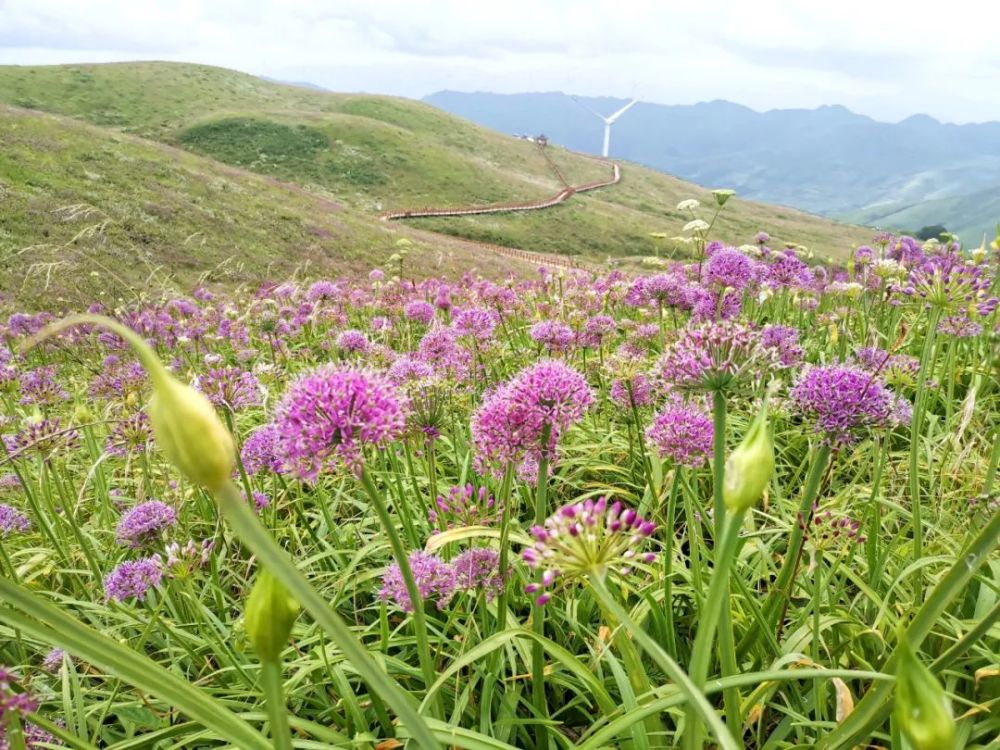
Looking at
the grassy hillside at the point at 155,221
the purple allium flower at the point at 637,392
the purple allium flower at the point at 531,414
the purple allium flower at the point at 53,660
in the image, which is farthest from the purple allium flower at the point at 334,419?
the grassy hillside at the point at 155,221

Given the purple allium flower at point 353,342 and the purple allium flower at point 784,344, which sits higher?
the purple allium flower at point 784,344

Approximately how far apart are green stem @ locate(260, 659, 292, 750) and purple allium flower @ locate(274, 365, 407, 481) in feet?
2.06

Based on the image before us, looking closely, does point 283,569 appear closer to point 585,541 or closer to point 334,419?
point 585,541

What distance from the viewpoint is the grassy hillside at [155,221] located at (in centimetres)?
2730

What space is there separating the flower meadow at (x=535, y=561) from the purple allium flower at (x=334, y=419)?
10mm

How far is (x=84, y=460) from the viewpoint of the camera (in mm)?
6156

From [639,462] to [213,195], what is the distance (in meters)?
44.3

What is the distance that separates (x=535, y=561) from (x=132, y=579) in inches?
110

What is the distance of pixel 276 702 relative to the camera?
1.19m

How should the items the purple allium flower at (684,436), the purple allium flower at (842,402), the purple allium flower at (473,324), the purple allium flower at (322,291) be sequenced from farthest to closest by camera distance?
the purple allium flower at (322,291)
the purple allium flower at (473,324)
the purple allium flower at (684,436)
the purple allium flower at (842,402)

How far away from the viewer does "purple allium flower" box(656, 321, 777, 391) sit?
2.07 m

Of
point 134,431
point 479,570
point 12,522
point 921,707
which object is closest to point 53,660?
point 134,431

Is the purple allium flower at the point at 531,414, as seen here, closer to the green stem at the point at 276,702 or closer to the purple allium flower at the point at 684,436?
the purple allium flower at the point at 684,436

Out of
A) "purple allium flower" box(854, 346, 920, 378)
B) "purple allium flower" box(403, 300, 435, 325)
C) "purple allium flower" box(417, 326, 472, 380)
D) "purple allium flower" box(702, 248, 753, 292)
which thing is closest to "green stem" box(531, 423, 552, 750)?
"purple allium flower" box(854, 346, 920, 378)
